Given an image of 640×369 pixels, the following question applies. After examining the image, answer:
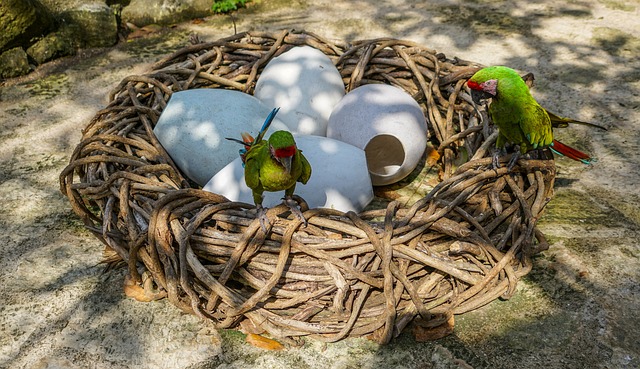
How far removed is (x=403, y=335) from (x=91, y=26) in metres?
4.14

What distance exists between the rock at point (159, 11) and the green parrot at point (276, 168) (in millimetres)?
3546

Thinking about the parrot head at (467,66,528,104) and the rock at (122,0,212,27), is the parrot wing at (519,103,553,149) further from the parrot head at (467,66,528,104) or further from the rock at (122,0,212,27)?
the rock at (122,0,212,27)

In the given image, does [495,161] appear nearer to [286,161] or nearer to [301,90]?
[286,161]

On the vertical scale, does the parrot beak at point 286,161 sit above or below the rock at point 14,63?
above

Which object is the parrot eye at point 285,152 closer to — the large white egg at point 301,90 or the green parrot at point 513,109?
the green parrot at point 513,109

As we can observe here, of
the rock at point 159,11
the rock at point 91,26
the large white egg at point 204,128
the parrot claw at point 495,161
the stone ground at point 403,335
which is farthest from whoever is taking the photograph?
the rock at point 159,11

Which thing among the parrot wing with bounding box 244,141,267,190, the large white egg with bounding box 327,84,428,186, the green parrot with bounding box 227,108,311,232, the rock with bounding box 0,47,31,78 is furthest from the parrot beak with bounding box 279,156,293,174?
the rock with bounding box 0,47,31,78

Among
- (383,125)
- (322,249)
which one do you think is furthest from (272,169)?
(383,125)

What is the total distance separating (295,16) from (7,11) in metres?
2.44

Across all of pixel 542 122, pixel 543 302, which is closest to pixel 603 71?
pixel 542 122

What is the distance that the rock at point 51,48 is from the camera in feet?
16.1

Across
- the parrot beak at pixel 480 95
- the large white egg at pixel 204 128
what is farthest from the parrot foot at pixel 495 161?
the large white egg at pixel 204 128

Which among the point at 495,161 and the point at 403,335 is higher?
the point at 495,161

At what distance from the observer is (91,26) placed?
521 cm
